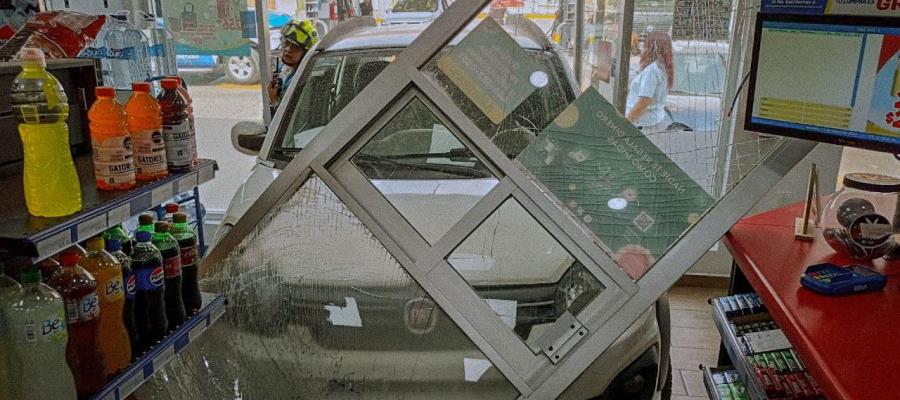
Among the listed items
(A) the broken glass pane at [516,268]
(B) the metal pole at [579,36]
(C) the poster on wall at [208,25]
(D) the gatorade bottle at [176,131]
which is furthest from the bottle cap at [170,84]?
(C) the poster on wall at [208,25]

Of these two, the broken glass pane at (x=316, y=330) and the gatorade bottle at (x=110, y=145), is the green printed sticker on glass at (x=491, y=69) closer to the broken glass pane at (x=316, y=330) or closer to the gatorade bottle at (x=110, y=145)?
the broken glass pane at (x=316, y=330)

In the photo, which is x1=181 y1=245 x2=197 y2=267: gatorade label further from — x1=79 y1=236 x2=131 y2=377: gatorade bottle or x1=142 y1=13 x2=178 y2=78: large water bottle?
x1=142 y1=13 x2=178 y2=78: large water bottle

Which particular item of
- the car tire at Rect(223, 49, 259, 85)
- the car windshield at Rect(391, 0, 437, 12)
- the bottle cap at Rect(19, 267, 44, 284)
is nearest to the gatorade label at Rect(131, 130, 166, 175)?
the bottle cap at Rect(19, 267, 44, 284)

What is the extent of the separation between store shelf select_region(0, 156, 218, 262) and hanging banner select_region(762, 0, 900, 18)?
57.9 inches

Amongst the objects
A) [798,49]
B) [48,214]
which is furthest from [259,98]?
[798,49]

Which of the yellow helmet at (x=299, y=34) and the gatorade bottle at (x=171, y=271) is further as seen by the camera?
the yellow helmet at (x=299, y=34)

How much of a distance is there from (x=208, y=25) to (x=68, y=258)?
3490 mm

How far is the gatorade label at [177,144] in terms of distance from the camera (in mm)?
1614

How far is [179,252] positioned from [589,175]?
1.05 meters

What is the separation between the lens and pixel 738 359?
6.09 feet

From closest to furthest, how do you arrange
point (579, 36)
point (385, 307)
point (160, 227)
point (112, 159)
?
point (112, 159)
point (160, 227)
point (385, 307)
point (579, 36)

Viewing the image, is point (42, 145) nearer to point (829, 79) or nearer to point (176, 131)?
point (176, 131)

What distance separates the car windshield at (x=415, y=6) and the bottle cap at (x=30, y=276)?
2.41m

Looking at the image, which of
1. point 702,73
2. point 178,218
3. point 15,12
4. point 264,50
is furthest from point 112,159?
point 264,50
